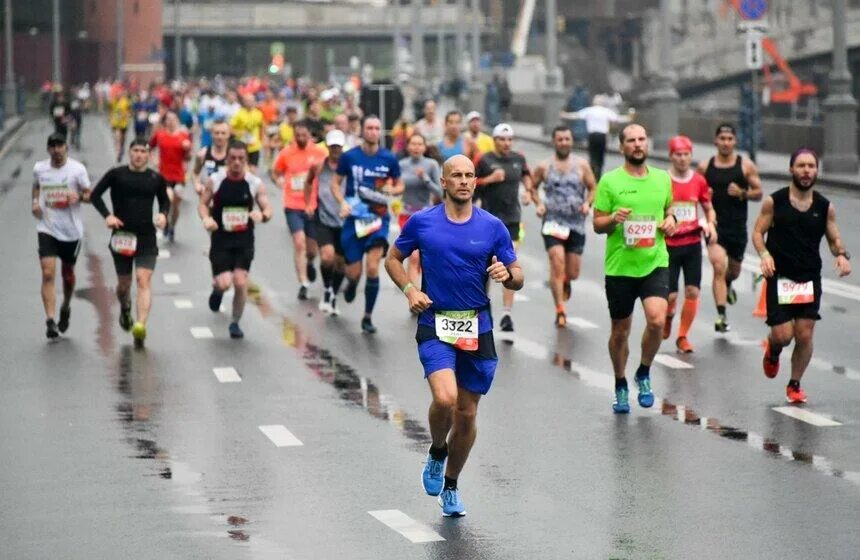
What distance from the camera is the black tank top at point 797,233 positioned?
522 inches

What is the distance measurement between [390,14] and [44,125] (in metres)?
76.9

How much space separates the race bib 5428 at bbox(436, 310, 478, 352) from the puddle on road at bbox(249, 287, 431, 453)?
6.56ft

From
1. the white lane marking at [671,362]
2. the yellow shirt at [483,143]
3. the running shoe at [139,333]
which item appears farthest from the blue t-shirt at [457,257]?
the yellow shirt at [483,143]

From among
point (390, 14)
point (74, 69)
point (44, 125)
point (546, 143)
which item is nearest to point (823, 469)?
point (546, 143)

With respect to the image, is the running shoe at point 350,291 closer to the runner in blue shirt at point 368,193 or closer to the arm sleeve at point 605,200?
the runner in blue shirt at point 368,193

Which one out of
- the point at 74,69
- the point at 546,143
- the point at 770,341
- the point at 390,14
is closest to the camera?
the point at 770,341

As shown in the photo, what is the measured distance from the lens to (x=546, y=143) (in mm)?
55812

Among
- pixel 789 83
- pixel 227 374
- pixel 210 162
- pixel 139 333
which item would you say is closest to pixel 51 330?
pixel 139 333

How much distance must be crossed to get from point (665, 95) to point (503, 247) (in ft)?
125

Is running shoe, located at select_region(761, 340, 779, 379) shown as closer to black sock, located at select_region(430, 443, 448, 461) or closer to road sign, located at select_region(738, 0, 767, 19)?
black sock, located at select_region(430, 443, 448, 461)

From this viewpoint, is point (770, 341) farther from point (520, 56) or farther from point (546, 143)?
point (520, 56)

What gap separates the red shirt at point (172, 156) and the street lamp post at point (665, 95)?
21.5 m

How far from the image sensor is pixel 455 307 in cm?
983

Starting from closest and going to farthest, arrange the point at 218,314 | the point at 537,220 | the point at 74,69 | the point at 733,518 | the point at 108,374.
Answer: the point at 733,518
the point at 108,374
the point at 218,314
the point at 537,220
the point at 74,69
